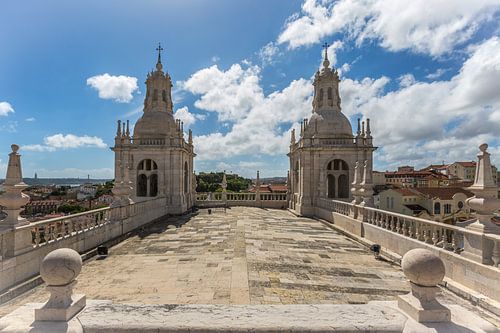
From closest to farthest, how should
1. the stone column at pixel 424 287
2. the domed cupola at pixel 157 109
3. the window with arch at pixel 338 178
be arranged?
the stone column at pixel 424 287, the window with arch at pixel 338 178, the domed cupola at pixel 157 109

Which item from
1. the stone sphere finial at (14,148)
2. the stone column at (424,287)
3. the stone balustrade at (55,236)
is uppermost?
the stone sphere finial at (14,148)

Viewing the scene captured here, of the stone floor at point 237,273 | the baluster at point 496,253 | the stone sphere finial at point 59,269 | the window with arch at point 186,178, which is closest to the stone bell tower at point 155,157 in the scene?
the window with arch at point 186,178

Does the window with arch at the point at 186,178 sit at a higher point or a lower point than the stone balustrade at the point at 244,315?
higher

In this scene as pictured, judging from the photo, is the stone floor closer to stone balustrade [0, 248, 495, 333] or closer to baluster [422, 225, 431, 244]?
baluster [422, 225, 431, 244]

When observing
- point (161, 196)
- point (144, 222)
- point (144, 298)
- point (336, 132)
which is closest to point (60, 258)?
point (144, 298)

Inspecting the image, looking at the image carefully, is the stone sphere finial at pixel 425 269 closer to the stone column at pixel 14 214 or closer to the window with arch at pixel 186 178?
the stone column at pixel 14 214

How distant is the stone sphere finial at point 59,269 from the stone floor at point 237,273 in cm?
247

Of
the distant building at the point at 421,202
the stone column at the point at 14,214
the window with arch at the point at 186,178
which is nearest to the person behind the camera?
the stone column at the point at 14,214

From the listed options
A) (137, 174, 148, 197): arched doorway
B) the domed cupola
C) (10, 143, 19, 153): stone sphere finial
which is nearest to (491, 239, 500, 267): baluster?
A: (10, 143, 19, 153): stone sphere finial

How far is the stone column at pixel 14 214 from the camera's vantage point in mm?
6805

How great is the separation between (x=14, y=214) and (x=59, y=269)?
5.08 m

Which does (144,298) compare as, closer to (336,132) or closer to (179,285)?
(179,285)

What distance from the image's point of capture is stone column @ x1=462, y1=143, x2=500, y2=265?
6047 millimetres

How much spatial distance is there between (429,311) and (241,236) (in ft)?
31.4
